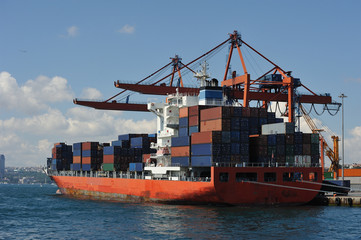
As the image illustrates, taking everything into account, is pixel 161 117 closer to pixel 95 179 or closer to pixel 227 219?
pixel 95 179

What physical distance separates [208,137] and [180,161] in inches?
240

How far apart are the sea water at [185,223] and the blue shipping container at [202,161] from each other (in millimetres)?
4408

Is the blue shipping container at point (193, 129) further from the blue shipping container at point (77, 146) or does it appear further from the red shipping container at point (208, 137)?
the blue shipping container at point (77, 146)

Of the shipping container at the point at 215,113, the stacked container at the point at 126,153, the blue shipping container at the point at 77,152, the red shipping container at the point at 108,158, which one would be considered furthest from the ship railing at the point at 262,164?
the blue shipping container at the point at 77,152

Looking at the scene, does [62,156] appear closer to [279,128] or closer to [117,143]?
[117,143]

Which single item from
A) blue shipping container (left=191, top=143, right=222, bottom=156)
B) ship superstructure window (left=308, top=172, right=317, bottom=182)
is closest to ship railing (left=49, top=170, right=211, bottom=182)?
blue shipping container (left=191, top=143, right=222, bottom=156)

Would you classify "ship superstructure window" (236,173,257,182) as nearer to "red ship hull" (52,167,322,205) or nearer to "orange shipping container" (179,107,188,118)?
"red ship hull" (52,167,322,205)

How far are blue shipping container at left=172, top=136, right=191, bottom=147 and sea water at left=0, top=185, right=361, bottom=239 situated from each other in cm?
682

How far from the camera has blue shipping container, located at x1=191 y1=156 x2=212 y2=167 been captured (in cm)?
4712

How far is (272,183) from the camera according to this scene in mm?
47625

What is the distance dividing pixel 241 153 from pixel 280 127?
5276 mm

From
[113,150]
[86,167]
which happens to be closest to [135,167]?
[113,150]

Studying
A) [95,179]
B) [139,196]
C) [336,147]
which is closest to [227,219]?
[139,196]

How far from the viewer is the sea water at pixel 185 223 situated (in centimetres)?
3478
